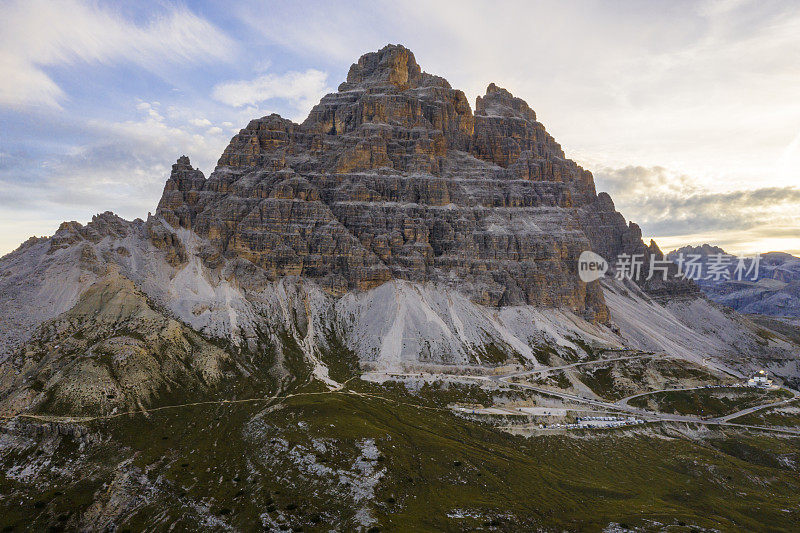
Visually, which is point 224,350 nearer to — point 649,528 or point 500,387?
point 500,387

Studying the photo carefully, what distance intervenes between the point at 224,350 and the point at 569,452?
12887cm

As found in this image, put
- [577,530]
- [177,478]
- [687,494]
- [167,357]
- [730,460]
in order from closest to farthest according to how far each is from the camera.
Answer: [577,530] → [177,478] → [687,494] → [730,460] → [167,357]

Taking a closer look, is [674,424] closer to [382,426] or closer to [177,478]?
[382,426]

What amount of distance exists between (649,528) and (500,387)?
84644mm

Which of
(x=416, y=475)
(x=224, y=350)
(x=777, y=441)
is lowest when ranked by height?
(x=777, y=441)

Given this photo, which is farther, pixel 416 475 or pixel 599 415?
pixel 599 415

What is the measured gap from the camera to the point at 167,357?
467 feet

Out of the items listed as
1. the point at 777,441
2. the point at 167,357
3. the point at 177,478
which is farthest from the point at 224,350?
the point at 777,441

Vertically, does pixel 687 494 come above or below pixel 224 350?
below

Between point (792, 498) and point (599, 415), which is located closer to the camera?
point (792, 498)

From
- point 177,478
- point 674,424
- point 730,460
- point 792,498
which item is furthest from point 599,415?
point 177,478

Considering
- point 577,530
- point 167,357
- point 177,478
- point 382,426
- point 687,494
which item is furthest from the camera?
point 167,357

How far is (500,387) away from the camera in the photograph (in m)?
168

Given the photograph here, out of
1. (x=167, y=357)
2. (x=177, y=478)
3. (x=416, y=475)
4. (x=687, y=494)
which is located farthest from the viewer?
(x=167, y=357)
